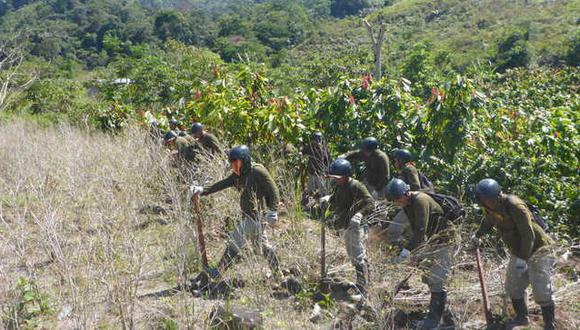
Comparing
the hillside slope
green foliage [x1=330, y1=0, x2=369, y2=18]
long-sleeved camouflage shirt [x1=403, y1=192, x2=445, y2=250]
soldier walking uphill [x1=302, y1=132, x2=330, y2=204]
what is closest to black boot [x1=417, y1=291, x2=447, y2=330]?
long-sleeved camouflage shirt [x1=403, y1=192, x2=445, y2=250]

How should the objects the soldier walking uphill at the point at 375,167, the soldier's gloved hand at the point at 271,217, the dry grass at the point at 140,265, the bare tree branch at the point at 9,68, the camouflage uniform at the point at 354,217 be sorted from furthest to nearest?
the bare tree branch at the point at 9,68 < the soldier walking uphill at the point at 375,167 < the soldier's gloved hand at the point at 271,217 < the camouflage uniform at the point at 354,217 < the dry grass at the point at 140,265

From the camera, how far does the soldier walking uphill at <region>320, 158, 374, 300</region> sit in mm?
5422

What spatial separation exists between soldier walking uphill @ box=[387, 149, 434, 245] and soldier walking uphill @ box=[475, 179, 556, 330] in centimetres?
129

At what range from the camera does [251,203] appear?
5.77 meters

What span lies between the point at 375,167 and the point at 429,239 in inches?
101

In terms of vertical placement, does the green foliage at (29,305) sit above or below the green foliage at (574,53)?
above

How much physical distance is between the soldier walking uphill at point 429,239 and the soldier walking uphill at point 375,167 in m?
2.11

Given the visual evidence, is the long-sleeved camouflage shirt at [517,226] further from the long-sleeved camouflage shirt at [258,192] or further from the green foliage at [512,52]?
the green foliage at [512,52]

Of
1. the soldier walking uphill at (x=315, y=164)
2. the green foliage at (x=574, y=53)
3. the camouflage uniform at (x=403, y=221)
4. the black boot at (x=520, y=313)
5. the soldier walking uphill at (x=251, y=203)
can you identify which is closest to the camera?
the black boot at (x=520, y=313)

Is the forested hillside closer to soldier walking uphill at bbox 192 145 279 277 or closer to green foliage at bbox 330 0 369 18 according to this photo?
soldier walking uphill at bbox 192 145 279 277

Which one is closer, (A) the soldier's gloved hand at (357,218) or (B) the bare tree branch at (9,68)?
(A) the soldier's gloved hand at (357,218)

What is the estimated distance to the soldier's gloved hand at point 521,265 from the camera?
4661 millimetres

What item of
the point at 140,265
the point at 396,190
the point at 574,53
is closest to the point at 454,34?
the point at 574,53

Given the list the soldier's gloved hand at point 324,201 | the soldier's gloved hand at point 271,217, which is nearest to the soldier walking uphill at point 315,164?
the soldier's gloved hand at point 324,201
